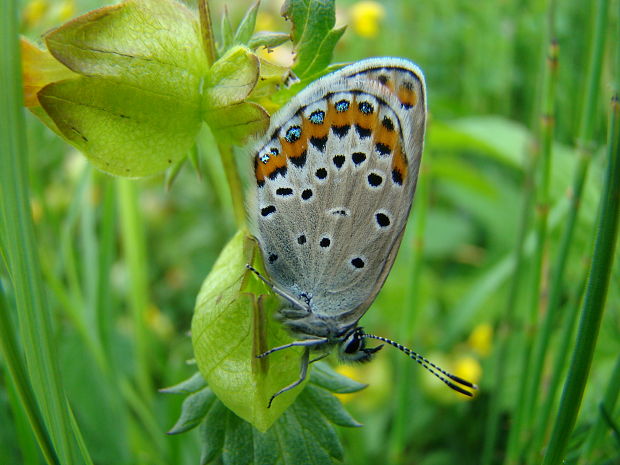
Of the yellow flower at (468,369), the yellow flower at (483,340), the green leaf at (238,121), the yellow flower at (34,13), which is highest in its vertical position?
the yellow flower at (34,13)

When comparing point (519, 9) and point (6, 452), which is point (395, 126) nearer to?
point (6, 452)

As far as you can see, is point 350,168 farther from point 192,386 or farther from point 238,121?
point 192,386

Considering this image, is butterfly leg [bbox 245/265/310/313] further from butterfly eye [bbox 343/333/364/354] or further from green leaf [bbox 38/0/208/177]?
green leaf [bbox 38/0/208/177]

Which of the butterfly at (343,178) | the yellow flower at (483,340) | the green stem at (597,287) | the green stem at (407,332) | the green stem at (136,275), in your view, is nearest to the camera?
the green stem at (597,287)

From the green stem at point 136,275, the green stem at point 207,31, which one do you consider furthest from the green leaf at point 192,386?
the green stem at point 136,275

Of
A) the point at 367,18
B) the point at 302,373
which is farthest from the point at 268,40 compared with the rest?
the point at 367,18

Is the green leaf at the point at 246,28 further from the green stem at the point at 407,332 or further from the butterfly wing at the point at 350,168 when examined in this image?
the green stem at the point at 407,332

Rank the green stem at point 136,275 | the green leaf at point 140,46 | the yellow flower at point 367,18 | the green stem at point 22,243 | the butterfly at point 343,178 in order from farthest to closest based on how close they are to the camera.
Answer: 1. the yellow flower at point 367,18
2. the green stem at point 136,275
3. the butterfly at point 343,178
4. the green leaf at point 140,46
5. the green stem at point 22,243

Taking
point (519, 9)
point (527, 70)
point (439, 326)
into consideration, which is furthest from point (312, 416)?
point (527, 70)
